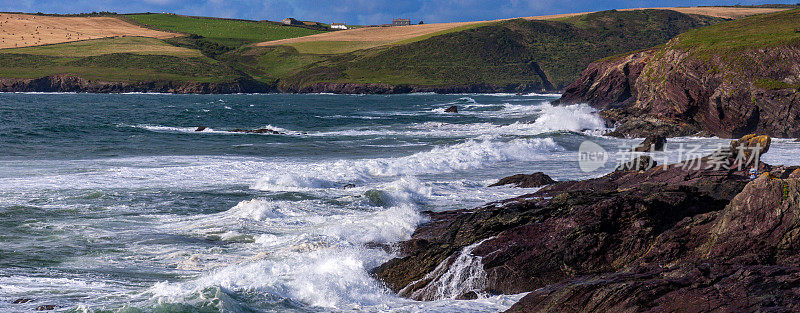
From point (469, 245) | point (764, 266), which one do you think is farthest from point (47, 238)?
point (764, 266)

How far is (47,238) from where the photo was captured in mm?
14125

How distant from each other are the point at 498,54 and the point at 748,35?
448 feet

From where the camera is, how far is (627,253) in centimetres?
1022

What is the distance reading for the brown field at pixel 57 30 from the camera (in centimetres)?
15525

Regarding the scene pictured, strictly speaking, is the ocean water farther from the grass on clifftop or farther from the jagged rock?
the grass on clifftop

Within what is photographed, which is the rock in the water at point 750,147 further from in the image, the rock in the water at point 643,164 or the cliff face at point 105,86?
the cliff face at point 105,86

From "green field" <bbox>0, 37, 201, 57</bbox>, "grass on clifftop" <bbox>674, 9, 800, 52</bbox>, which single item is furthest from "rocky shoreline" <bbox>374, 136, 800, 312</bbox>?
"green field" <bbox>0, 37, 201, 57</bbox>

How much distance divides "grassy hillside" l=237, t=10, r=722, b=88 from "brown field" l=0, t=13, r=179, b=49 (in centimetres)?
3416

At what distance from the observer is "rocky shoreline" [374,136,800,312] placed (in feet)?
25.5

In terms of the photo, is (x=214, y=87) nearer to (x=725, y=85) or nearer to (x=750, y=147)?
(x=725, y=85)

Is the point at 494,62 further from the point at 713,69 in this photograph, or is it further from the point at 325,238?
the point at 325,238

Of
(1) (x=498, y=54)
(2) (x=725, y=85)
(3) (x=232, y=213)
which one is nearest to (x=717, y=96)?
(2) (x=725, y=85)

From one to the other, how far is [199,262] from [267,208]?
14.0 ft
